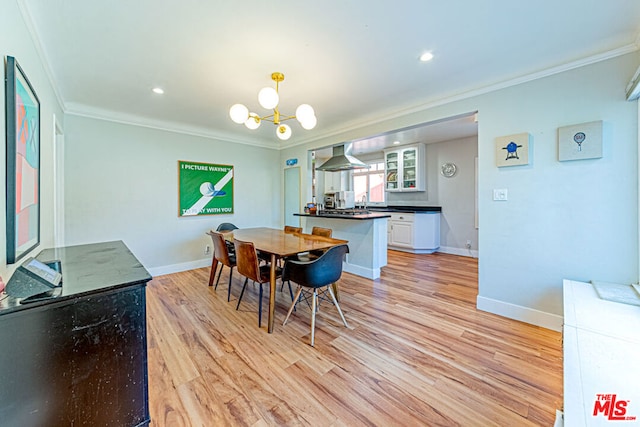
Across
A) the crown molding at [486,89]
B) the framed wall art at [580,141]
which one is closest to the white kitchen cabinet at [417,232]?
the crown molding at [486,89]

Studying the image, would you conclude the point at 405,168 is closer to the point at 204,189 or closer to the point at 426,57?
the point at 426,57

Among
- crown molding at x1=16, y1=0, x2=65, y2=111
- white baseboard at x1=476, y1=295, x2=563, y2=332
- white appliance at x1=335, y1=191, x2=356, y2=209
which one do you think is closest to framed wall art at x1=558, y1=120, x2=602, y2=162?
white baseboard at x1=476, y1=295, x2=563, y2=332

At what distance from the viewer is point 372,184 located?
7008 millimetres

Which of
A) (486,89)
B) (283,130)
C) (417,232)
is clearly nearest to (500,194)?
(486,89)

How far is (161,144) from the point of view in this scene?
3988 mm

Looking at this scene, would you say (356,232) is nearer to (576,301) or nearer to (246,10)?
(576,301)

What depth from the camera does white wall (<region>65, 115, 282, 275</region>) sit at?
132 inches

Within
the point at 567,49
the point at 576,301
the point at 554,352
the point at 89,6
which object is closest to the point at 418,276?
the point at 554,352

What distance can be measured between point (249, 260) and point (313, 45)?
186 cm

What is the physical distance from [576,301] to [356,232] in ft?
8.34

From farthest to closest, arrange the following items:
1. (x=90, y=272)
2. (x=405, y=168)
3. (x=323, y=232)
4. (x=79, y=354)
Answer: (x=405, y=168), (x=323, y=232), (x=90, y=272), (x=79, y=354)

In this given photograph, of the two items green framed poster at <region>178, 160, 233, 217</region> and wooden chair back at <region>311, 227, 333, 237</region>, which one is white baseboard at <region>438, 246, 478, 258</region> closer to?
wooden chair back at <region>311, 227, 333, 237</region>

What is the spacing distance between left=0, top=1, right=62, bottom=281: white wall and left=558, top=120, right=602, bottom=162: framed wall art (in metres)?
3.63

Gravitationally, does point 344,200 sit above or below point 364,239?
above
